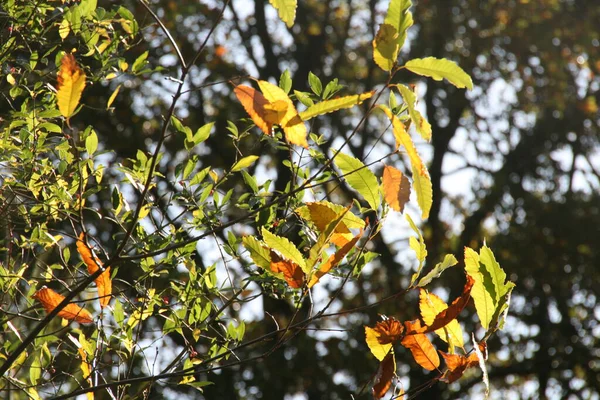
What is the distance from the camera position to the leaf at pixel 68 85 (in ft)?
3.70

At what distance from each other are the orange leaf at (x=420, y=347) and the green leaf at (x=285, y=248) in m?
0.23

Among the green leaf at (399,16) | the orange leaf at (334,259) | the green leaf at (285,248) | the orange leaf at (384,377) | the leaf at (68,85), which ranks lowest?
the orange leaf at (384,377)

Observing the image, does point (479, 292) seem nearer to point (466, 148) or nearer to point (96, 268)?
point (96, 268)

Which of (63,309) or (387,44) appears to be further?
(63,309)

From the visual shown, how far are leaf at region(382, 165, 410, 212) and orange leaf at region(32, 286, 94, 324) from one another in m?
0.68

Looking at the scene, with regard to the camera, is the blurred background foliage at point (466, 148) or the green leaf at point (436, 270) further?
the blurred background foliage at point (466, 148)

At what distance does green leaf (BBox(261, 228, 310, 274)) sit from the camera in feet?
4.42

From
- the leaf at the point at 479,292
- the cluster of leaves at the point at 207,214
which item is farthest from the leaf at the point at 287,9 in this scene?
the leaf at the point at 479,292

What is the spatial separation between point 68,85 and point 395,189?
57 centimetres

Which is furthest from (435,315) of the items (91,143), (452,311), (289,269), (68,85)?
(91,143)

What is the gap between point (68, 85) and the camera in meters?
1.13

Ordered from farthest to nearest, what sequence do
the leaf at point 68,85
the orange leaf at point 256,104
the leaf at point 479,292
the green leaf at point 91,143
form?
the green leaf at point 91,143 < the leaf at point 479,292 < the orange leaf at point 256,104 < the leaf at point 68,85

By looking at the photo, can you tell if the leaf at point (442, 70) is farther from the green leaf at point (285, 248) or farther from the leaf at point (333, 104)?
the green leaf at point (285, 248)

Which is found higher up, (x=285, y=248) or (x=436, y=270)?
(x=285, y=248)
